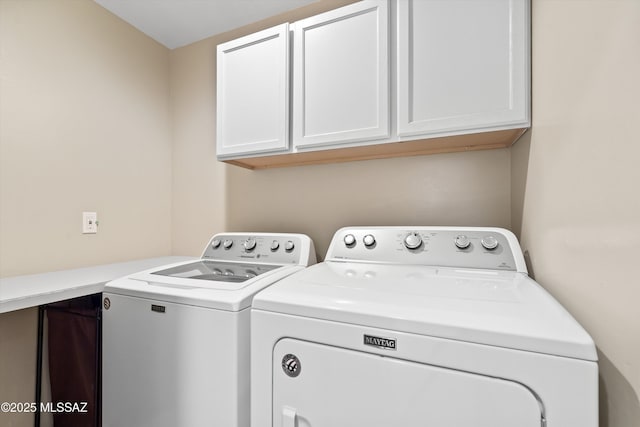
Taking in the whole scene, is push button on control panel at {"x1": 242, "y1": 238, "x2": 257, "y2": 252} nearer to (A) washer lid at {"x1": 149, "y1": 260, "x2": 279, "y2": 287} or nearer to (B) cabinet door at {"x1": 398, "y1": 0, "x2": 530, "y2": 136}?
(A) washer lid at {"x1": 149, "y1": 260, "x2": 279, "y2": 287}

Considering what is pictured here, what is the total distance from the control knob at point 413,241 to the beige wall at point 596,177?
0.43m

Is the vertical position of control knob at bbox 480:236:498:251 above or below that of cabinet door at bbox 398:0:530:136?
below

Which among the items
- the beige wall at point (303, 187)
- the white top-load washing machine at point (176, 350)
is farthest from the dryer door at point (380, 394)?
the beige wall at point (303, 187)

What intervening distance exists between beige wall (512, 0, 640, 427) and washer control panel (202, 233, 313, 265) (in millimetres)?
1032

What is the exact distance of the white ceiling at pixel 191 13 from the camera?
1744 mm

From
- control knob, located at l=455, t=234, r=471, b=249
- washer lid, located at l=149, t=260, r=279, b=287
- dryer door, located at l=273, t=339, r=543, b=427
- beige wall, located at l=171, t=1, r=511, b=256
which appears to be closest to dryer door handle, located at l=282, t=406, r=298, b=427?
Answer: dryer door, located at l=273, t=339, r=543, b=427

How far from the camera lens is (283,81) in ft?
4.83

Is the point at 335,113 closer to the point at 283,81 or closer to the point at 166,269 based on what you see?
the point at 283,81

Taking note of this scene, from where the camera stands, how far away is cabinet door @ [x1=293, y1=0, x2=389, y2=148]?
1275 mm

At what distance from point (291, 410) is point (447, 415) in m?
0.41

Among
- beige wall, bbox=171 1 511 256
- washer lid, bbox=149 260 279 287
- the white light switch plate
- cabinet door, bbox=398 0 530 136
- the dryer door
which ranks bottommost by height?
the dryer door

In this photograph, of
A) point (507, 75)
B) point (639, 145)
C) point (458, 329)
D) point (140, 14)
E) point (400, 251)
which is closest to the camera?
point (639, 145)

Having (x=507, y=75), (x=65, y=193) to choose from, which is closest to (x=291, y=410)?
(x=507, y=75)

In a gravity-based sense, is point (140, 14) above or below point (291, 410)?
above
